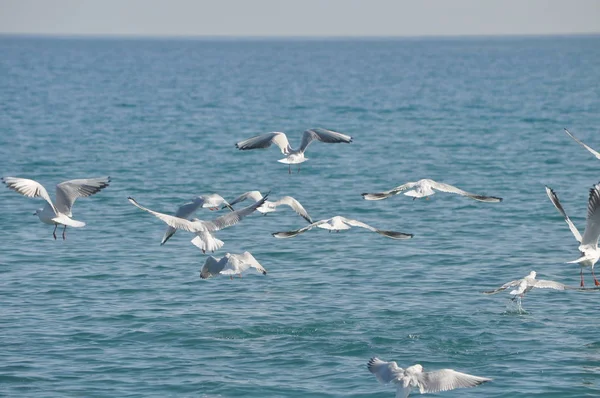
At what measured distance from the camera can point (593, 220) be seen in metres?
23.7

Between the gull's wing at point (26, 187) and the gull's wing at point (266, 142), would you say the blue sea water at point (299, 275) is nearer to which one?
the gull's wing at point (26, 187)

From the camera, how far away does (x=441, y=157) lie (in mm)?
57781

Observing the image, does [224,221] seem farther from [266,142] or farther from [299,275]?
[299,275]

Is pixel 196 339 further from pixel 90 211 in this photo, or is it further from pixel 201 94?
pixel 201 94

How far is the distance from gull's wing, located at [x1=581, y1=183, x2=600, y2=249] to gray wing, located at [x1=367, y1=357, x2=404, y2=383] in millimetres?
6254

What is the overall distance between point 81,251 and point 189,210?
859 centimetres

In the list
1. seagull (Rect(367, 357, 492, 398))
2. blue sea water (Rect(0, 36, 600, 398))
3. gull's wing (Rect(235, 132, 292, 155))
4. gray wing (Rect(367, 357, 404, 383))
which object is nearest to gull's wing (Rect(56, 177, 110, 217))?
blue sea water (Rect(0, 36, 600, 398))

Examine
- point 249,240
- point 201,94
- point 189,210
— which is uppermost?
point 189,210

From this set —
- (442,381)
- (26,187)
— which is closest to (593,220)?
(442,381)

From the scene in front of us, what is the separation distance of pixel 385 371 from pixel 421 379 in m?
0.65

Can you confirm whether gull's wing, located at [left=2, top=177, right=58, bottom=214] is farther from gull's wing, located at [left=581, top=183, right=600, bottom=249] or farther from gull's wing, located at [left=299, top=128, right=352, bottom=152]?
gull's wing, located at [left=581, top=183, right=600, bottom=249]

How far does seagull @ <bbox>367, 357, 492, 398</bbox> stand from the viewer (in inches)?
757

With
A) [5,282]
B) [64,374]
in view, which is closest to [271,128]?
[5,282]

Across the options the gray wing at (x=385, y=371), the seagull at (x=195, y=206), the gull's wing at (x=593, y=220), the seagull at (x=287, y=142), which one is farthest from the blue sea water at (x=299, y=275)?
the seagull at (x=287, y=142)
